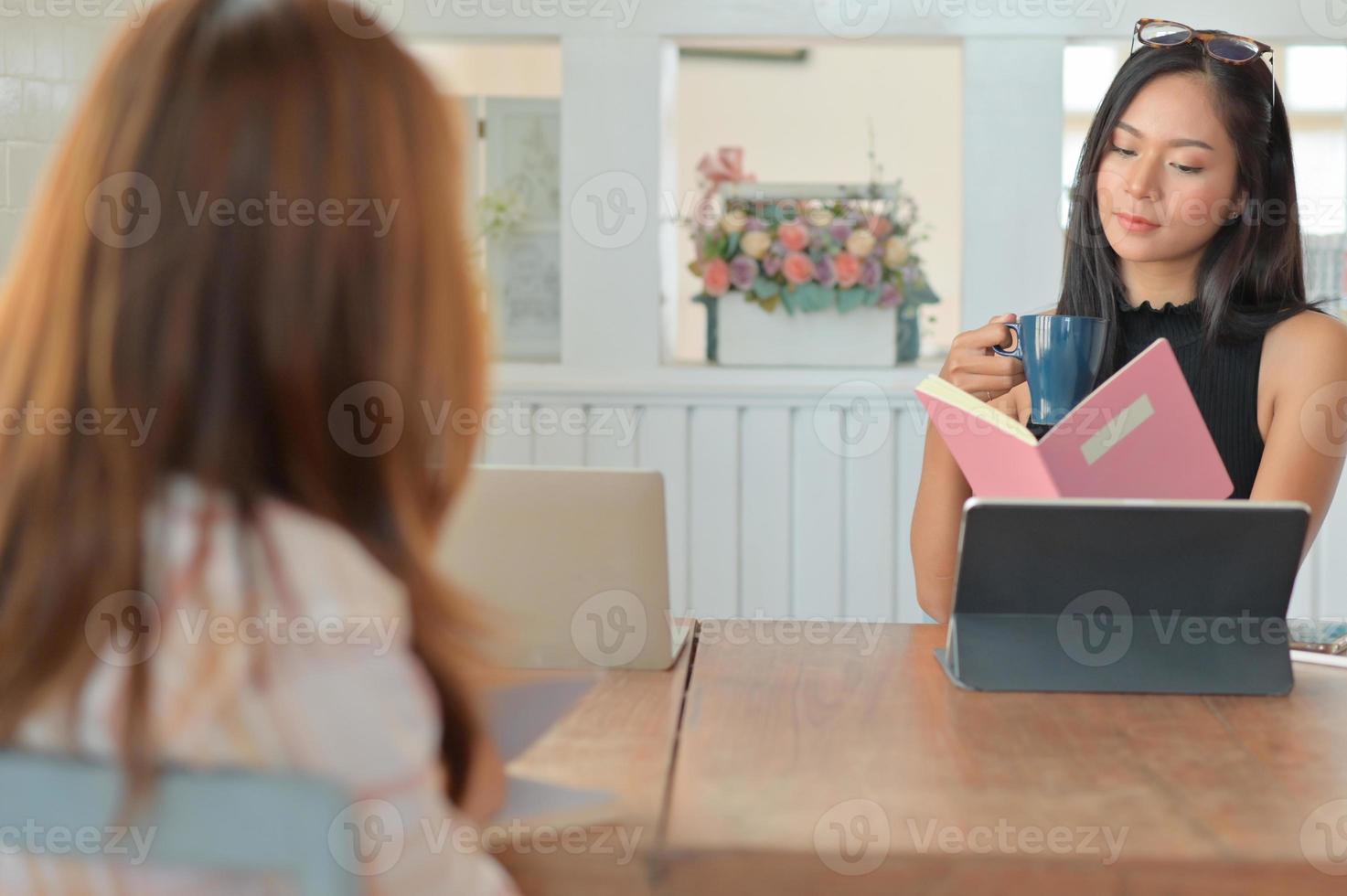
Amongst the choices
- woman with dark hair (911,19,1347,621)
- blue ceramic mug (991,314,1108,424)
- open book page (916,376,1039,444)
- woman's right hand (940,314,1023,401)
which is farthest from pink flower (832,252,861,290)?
open book page (916,376,1039,444)

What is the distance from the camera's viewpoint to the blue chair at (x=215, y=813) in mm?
593

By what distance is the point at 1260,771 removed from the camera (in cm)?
103

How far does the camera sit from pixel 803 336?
114 inches

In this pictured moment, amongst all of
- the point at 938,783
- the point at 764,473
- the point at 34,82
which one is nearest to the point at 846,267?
the point at 764,473

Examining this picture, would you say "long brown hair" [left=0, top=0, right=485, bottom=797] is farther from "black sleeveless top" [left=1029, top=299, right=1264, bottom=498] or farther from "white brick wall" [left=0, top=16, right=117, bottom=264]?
"white brick wall" [left=0, top=16, right=117, bottom=264]

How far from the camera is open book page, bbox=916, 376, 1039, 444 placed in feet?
3.95

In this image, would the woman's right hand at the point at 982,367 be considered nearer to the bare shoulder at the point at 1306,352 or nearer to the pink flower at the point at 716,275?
the bare shoulder at the point at 1306,352

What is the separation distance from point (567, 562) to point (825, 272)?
1614mm

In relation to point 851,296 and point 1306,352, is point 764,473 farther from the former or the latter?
point 1306,352

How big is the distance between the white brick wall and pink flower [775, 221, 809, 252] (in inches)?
58.2

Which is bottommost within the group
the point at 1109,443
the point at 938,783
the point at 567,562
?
the point at 938,783

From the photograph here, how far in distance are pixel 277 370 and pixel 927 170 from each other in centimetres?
368

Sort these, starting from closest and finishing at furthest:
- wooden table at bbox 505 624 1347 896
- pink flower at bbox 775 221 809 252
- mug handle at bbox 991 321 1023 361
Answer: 1. wooden table at bbox 505 624 1347 896
2. mug handle at bbox 991 321 1023 361
3. pink flower at bbox 775 221 809 252

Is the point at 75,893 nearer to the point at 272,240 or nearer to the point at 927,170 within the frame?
the point at 272,240
